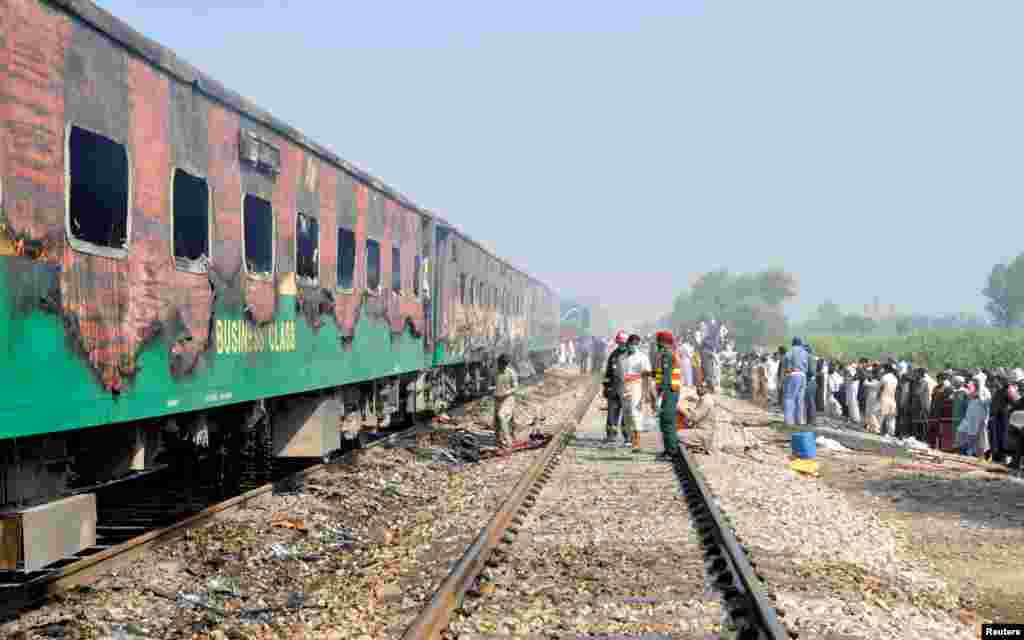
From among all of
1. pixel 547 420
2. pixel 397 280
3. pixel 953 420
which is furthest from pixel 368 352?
pixel 953 420

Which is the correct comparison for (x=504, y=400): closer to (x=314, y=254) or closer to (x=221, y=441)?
(x=314, y=254)

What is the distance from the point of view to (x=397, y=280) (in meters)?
15.0

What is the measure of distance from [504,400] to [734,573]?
858 centimetres

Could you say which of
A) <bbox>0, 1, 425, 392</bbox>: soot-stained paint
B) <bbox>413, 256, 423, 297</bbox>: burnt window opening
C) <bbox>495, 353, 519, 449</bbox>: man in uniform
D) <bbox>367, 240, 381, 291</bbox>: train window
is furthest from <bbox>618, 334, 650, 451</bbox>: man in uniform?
<bbox>0, 1, 425, 392</bbox>: soot-stained paint

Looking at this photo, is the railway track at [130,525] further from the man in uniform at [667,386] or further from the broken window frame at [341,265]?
the man in uniform at [667,386]

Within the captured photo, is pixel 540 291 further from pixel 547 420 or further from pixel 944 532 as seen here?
pixel 944 532

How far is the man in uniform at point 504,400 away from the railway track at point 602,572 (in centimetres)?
324

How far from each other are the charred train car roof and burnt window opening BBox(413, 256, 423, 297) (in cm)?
342

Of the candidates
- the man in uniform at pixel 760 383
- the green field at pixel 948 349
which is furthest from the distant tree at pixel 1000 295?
the man in uniform at pixel 760 383

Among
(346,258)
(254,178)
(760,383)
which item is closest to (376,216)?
(346,258)

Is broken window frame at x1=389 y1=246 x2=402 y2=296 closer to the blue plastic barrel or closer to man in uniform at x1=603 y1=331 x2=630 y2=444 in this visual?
A: man in uniform at x1=603 y1=331 x2=630 y2=444

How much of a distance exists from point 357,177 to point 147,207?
571cm

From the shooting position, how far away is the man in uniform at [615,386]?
51.6 ft

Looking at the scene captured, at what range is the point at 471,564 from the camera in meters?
7.00
